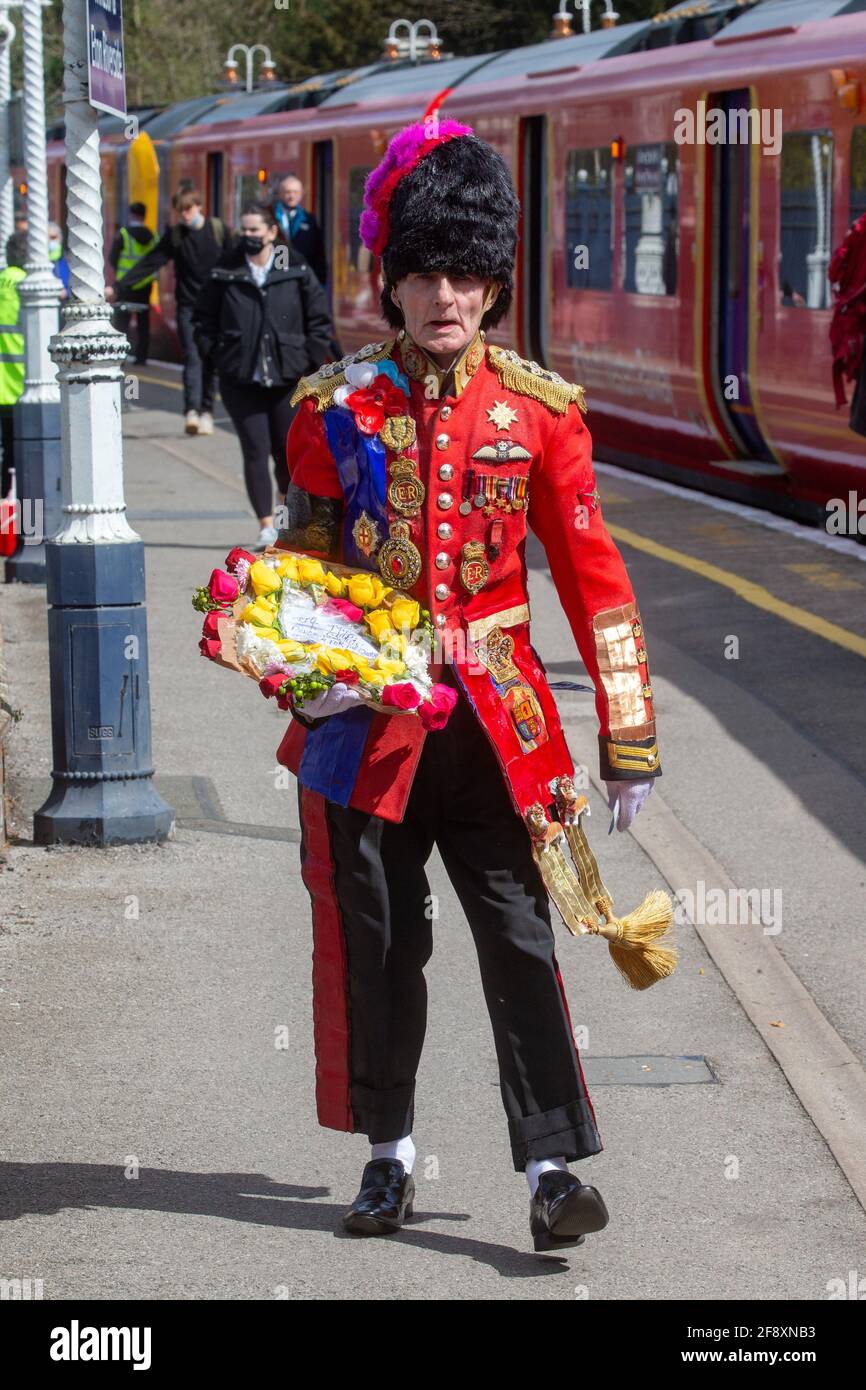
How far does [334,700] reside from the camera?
410cm

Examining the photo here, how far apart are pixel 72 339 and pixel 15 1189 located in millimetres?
3112

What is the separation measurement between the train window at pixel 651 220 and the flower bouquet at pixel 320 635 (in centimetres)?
1133

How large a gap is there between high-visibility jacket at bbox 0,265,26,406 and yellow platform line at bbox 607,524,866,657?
344cm

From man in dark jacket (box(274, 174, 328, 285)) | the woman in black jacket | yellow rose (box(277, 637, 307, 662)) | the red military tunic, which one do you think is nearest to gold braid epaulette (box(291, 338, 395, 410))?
the red military tunic

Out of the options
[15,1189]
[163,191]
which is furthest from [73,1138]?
[163,191]

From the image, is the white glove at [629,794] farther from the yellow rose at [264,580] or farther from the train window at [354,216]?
the train window at [354,216]

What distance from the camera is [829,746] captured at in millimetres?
8359

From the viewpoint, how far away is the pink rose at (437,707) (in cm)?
409

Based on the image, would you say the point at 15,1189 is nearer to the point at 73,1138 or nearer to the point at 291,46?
the point at 73,1138

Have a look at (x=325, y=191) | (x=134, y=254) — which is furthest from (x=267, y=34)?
(x=325, y=191)

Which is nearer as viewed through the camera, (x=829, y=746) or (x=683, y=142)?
(x=829, y=746)

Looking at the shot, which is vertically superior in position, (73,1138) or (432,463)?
(432,463)

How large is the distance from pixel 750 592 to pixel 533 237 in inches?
315

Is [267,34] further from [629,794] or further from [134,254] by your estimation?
[629,794]
